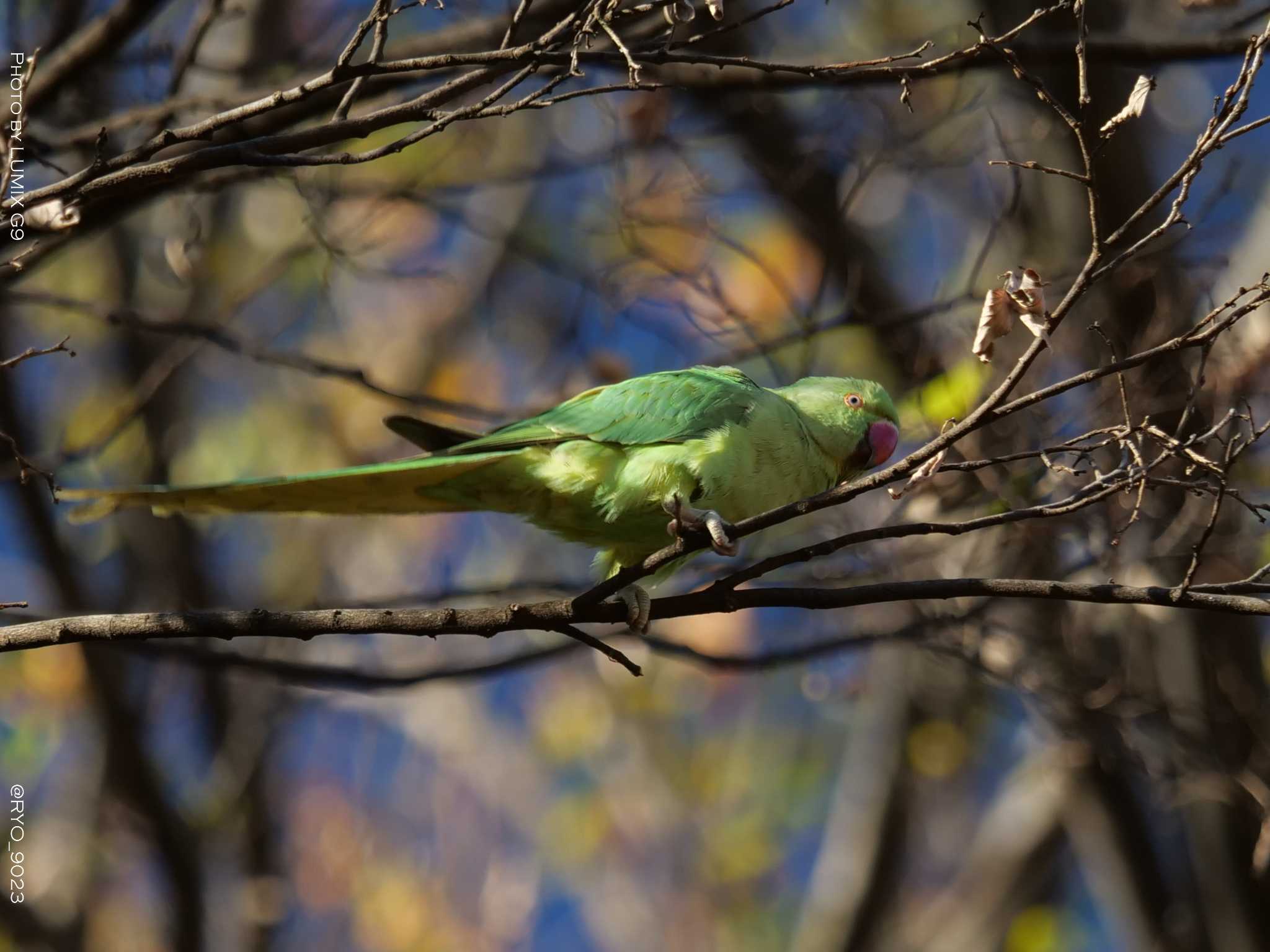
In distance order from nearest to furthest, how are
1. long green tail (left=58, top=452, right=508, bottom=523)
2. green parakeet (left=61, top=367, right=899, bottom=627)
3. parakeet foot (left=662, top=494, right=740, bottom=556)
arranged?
parakeet foot (left=662, top=494, right=740, bottom=556) < long green tail (left=58, top=452, right=508, bottom=523) < green parakeet (left=61, top=367, right=899, bottom=627)

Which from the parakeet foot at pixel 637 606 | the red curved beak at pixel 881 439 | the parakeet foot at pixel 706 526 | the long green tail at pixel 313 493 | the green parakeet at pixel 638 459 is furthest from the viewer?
the red curved beak at pixel 881 439

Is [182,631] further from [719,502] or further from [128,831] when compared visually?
[128,831]

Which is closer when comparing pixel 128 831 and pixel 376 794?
pixel 128 831

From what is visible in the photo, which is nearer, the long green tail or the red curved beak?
the long green tail

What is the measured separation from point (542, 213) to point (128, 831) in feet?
17.5

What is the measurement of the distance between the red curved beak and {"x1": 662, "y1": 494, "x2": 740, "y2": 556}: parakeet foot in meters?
1.19

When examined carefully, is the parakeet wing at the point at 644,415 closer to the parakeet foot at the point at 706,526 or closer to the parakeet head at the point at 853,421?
the parakeet head at the point at 853,421

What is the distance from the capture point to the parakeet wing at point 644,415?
4.04m

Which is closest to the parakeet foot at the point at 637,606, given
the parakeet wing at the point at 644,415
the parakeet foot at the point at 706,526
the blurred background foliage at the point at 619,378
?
the parakeet foot at the point at 706,526

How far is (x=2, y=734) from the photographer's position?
26.1 feet

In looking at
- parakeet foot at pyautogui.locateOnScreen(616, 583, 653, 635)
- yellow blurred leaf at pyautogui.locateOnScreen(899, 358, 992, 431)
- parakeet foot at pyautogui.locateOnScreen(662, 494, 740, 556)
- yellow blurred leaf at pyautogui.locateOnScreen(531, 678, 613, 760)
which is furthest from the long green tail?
yellow blurred leaf at pyautogui.locateOnScreen(531, 678, 613, 760)

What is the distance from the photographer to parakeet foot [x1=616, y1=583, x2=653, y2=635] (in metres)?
3.38

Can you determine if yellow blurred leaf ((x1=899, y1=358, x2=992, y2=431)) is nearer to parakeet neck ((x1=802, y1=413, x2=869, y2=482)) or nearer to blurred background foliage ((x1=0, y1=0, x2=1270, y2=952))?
blurred background foliage ((x1=0, y1=0, x2=1270, y2=952))

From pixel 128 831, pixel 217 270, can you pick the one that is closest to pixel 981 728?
pixel 128 831
